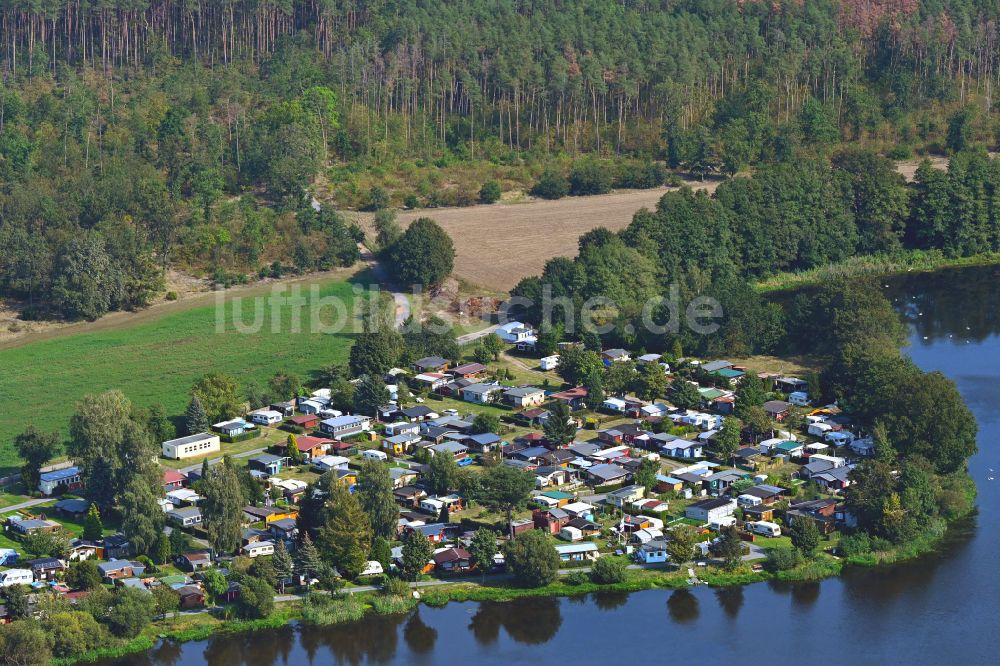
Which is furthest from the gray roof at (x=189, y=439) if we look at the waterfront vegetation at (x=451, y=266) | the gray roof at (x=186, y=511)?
the gray roof at (x=186, y=511)

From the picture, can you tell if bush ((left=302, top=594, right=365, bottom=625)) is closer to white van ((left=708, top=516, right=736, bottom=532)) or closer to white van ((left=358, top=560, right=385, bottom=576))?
white van ((left=358, top=560, right=385, bottom=576))

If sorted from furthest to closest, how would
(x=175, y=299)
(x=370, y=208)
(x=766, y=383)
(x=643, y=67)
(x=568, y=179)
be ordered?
(x=643, y=67) < (x=568, y=179) < (x=370, y=208) < (x=175, y=299) < (x=766, y=383)

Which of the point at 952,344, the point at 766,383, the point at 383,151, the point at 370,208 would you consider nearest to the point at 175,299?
the point at 370,208

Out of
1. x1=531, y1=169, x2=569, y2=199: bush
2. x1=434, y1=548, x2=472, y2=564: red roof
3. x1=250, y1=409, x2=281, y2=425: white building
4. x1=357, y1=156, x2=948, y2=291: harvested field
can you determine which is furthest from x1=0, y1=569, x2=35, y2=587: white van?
x1=531, y1=169, x2=569, y2=199: bush

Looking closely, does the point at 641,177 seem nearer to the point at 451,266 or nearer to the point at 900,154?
the point at 900,154

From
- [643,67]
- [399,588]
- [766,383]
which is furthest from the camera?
[643,67]

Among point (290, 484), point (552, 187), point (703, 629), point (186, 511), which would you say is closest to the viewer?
point (703, 629)

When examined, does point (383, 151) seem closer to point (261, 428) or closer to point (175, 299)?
point (175, 299)

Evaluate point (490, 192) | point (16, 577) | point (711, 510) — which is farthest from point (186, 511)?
point (490, 192)
